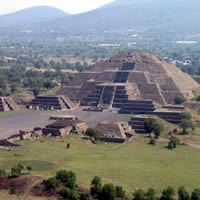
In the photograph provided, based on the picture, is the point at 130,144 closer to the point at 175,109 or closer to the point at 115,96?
the point at 175,109

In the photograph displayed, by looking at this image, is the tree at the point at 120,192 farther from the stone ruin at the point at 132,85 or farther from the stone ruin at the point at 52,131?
the stone ruin at the point at 132,85

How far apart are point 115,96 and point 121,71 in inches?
505

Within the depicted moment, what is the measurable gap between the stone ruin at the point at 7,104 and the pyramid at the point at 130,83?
41.3 feet

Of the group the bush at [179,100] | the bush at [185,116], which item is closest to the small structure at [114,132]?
the bush at [185,116]

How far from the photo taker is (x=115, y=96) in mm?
120062

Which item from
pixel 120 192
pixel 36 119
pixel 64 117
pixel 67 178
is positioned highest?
pixel 67 178

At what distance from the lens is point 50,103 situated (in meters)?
121

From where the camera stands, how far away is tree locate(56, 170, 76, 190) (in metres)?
58.7

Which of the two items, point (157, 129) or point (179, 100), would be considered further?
point (179, 100)

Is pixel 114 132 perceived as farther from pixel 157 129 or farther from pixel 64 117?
pixel 64 117

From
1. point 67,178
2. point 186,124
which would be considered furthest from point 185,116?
point 67,178

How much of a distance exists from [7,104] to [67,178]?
6498cm

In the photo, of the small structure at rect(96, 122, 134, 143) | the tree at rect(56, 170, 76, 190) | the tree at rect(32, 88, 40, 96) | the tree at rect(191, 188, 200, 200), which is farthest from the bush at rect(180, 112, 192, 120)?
the tree at rect(191, 188, 200, 200)

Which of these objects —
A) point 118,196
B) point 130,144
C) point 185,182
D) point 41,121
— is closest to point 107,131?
point 130,144
